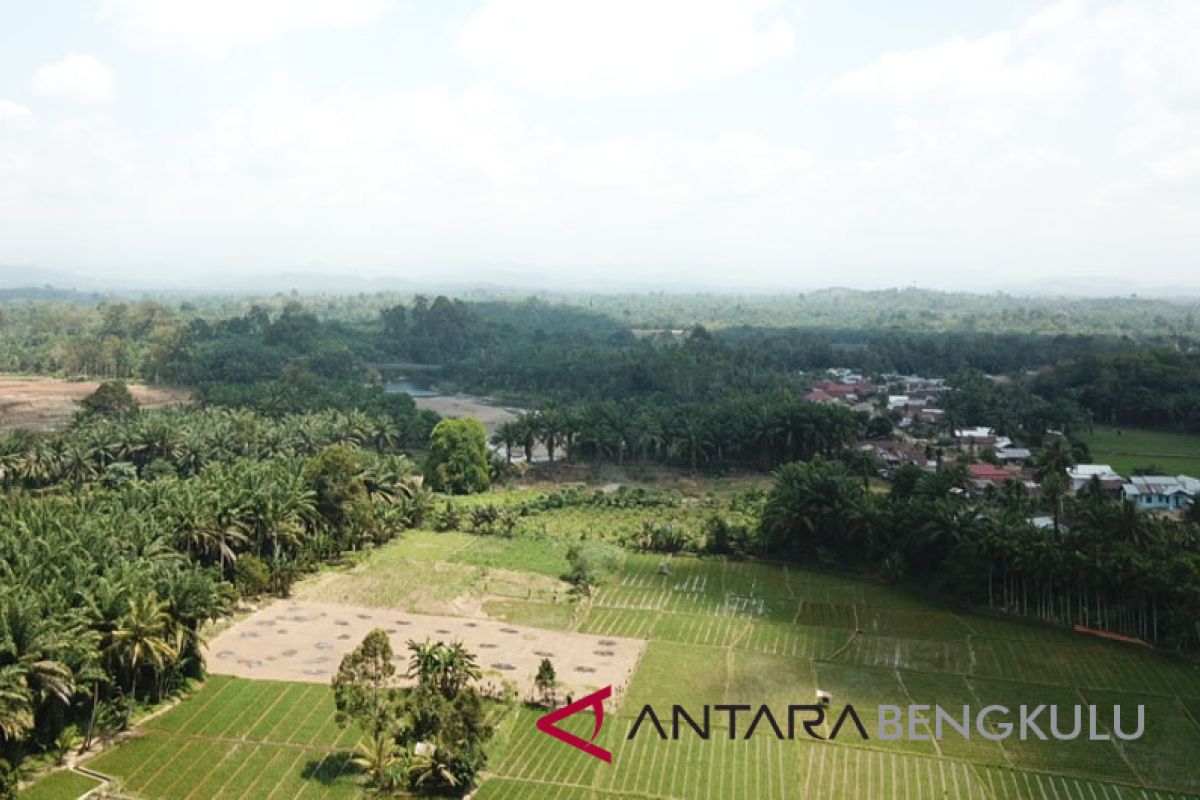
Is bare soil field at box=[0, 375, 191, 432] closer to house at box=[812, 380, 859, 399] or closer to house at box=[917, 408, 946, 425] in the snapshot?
house at box=[812, 380, 859, 399]

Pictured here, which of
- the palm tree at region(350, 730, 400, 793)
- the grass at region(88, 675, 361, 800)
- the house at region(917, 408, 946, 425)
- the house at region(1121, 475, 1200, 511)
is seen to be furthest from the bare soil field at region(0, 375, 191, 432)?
the house at region(1121, 475, 1200, 511)

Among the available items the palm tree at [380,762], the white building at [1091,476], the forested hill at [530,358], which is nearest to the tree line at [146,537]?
the palm tree at [380,762]

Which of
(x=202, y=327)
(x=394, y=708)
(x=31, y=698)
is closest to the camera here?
(x=31, y=698)

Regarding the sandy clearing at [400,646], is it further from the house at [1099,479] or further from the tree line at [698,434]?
the house at [1099,479]

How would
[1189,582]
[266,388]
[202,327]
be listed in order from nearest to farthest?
[1189,582] → [266,388] → [202,327]

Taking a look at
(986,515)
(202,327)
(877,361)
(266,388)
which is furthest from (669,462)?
(202,327)

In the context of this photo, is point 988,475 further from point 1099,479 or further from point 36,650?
point 36,650

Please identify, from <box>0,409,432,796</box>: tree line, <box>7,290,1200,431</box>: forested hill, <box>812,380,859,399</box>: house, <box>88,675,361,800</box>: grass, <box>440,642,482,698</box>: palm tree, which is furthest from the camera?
<box>812,380,859,399</box>: house

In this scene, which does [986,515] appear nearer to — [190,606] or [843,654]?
[843,654]
